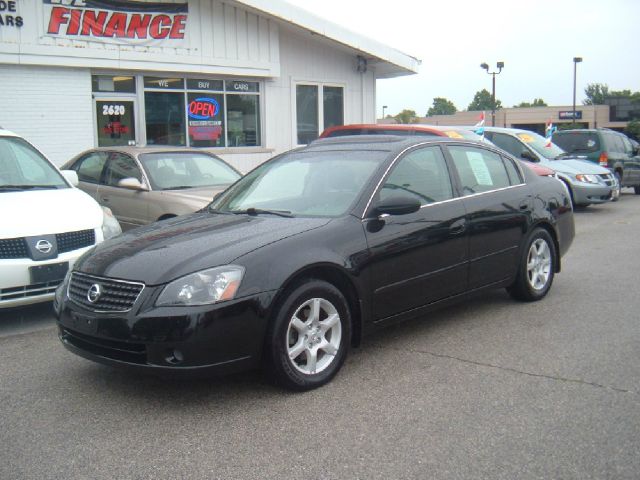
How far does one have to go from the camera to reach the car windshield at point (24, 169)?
7.00 metres

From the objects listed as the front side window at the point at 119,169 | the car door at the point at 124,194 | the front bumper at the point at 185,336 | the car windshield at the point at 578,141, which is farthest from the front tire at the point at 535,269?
the car windshield at the point at 578,141

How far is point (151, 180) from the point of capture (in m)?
8.73

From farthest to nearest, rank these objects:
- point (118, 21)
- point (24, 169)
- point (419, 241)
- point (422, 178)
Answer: point (118, 21) < point (24, 169) < point (422, 178) < point (419, 241)

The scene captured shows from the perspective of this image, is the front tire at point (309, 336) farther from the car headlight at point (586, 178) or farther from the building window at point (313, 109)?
the building window at point (313, 109)

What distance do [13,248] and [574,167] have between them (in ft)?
39.2

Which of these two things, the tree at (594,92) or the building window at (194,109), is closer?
the building window at (194,109)

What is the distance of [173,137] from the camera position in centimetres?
1594

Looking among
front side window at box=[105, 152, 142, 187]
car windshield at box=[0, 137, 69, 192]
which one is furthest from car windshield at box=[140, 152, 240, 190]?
car windshield at box=[0, 137, 69, 192]

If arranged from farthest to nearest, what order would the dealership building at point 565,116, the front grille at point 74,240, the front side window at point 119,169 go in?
1. the dealership building at point 565,116
2. the front side window at point 119,169
3. the front grille at point 74,240

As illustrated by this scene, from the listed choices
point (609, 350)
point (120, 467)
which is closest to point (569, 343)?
point (609, 350)

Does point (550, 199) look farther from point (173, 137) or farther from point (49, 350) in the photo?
point (173, 137)

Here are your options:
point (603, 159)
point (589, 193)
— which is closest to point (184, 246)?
point (589, 193)

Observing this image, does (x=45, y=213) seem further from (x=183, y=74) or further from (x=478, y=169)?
(x=183, y=74)

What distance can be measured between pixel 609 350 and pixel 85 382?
3.69m
